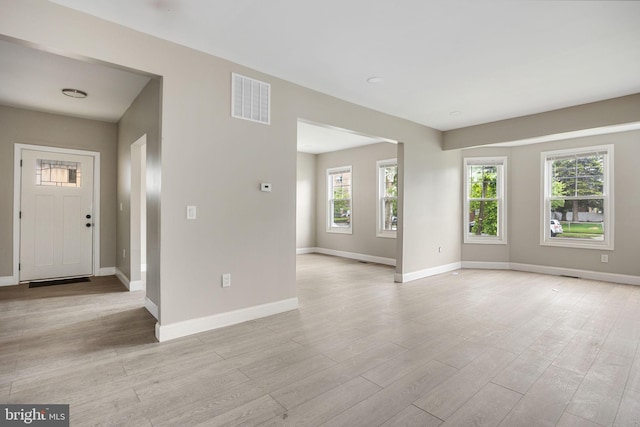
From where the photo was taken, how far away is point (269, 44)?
3.00 metres

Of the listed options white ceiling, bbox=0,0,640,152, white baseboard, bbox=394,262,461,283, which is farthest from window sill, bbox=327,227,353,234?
white ceiling, bbox=0,0,640,152

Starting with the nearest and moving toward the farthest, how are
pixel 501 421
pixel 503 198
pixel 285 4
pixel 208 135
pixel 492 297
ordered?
pixel 501 421 → pixel 285 4 → pixel 208 135 → pixel 492 297 → pixel 503 198

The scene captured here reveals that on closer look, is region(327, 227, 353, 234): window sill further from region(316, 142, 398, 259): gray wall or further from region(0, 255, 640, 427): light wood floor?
region(0, 255, 640, 427): light wood floor

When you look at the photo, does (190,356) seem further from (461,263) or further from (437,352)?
(461,263)

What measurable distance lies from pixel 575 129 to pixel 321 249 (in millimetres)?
5960

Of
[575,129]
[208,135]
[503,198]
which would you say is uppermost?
[575,129]

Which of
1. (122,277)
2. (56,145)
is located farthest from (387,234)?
(56,145)

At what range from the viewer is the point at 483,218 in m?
6.69

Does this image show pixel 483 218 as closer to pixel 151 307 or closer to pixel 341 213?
pixel 341 213

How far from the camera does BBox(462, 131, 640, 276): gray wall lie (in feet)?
17.1

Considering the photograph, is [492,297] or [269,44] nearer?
[269,44]

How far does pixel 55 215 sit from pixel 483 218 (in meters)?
7.93

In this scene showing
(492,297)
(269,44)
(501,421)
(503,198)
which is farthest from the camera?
(503,198)

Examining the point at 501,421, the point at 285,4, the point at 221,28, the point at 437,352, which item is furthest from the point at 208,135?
the point at 501,421
